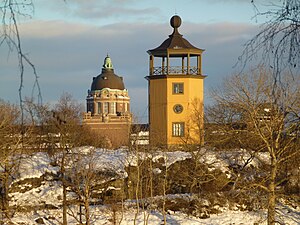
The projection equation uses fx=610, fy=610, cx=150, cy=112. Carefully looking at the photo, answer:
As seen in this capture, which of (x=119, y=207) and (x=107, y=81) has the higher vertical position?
(x=107, y=81)

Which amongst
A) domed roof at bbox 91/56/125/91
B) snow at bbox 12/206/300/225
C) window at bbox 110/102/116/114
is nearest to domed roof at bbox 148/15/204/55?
snow at bbox 12/206/300/225

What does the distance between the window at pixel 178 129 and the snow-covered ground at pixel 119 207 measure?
3.84m

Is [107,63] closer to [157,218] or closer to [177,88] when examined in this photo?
[177,88]

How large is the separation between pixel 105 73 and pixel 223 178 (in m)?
72.1

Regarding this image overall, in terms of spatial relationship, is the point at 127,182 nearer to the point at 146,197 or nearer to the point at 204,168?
the point at 146,197

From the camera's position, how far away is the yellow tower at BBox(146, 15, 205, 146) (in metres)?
36.2

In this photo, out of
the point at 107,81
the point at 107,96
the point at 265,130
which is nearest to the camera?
the point at 265,130

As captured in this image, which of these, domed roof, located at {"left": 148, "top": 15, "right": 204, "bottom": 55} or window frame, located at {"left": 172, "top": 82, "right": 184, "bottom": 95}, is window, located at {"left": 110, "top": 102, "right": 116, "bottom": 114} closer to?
domed roof, located at {"left": 148, "top": 15, "right": 204, "bottom": 55}

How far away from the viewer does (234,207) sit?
91.9 ft

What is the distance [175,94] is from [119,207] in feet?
37.7

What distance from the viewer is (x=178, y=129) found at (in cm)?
3669

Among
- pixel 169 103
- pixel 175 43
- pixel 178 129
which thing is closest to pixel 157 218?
pixel 178 129

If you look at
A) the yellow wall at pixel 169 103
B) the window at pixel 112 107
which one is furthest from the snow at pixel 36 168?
the window at pixel 112 107

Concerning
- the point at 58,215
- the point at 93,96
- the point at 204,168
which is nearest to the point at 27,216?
the point at 58,215
